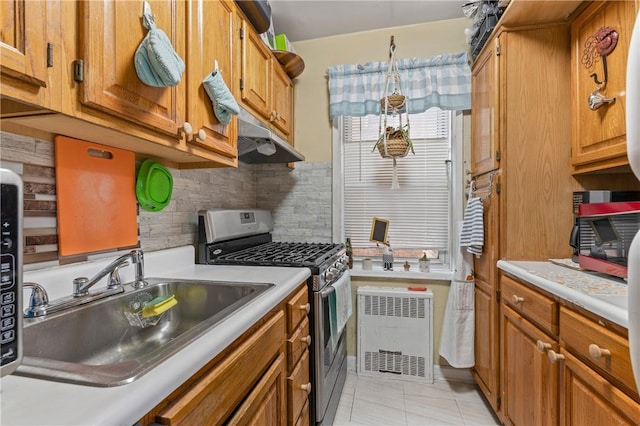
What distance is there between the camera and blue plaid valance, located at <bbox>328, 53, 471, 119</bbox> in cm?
219

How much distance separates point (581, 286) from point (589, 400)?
0.37 m

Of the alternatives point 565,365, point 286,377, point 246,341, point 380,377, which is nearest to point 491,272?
point 565,365

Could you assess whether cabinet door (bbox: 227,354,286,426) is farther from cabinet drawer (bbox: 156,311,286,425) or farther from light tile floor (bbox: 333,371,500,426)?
light tile floor (bbox: 333,371,500,426)

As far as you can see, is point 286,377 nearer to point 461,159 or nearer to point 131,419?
point 131,419

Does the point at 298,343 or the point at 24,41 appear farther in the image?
the point at 298,343

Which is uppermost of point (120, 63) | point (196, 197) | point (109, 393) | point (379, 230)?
point (120, 63)

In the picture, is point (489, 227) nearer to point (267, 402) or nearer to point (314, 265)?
point (314, 265)

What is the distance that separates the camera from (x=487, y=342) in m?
1.84

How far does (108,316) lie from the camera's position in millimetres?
1019

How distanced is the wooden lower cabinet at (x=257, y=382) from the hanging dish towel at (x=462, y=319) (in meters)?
1.14

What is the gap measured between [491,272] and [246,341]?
1521mm

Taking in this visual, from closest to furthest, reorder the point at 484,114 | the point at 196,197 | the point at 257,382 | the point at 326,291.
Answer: the point at 257,382
the point at 326,291
the point at 196,197
the point at 484,114

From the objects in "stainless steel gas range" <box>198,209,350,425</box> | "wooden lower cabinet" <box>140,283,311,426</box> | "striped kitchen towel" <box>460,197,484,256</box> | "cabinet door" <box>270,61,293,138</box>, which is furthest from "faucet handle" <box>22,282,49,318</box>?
"striped kitchen towel" <box>460,197,484,256</box>

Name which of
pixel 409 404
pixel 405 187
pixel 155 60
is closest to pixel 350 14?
pixel 405 187
